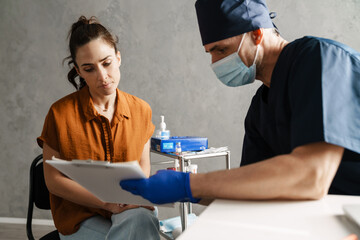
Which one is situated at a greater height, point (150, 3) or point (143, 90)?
point (150, 3)

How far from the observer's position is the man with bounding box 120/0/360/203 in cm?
64

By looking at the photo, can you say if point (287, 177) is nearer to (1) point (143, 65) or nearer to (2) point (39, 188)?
(2) point (39, 188)

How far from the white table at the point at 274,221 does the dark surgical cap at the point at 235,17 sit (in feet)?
2.14

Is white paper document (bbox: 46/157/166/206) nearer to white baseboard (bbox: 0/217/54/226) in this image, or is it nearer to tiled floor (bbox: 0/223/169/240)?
tiled floor (bbox: 0/223/169/240)

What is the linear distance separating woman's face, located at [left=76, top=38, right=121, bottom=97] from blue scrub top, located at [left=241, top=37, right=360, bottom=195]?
2.40ft

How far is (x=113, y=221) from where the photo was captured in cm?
116

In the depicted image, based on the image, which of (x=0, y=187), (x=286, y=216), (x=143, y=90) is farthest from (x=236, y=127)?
(x=0, y=187)

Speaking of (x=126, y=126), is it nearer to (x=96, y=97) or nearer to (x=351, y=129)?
(x=96, y=97)

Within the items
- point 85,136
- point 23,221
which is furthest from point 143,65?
point 23,221

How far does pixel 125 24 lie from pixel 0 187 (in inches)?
76.1

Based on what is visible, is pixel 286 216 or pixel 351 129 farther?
pixel 351 129

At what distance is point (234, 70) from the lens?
1157 millimetres

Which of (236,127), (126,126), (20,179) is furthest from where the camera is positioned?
(20,179)

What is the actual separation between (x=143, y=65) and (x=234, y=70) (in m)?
1.56
